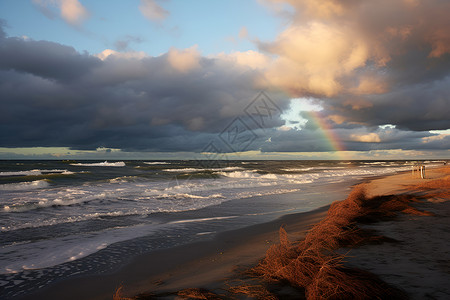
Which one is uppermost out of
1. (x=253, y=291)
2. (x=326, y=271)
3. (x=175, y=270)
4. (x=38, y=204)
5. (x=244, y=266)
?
(x=326, y=271)

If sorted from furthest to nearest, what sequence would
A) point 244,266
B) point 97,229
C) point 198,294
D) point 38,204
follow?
point 38,204
point 97,229
point 244,266
point 198,294

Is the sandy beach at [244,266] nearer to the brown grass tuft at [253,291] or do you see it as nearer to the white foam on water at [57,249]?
the brown grass tuft at [253,291]

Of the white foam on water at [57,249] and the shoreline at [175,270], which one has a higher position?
the white foam on water at [57,249]

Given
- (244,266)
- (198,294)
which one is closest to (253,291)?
(198,294)

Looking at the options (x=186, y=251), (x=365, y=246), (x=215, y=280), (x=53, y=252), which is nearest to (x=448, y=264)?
(x=365, y=246)

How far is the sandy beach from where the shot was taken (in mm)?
4405

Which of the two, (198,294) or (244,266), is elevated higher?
(198,294)

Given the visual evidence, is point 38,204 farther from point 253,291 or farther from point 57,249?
point 253,291

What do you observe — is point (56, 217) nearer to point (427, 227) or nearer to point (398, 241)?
point (398, 241)

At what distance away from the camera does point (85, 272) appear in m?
6.14

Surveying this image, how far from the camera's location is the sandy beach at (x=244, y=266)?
173 inches

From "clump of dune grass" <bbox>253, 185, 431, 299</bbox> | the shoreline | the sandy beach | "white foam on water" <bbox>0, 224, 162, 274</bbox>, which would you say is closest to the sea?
"white foam on water" <bbox>0, 224, 162, 274</bbox>

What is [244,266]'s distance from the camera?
19.1 ft

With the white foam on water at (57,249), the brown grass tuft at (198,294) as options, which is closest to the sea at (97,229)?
the white foam on water at (57,249)
